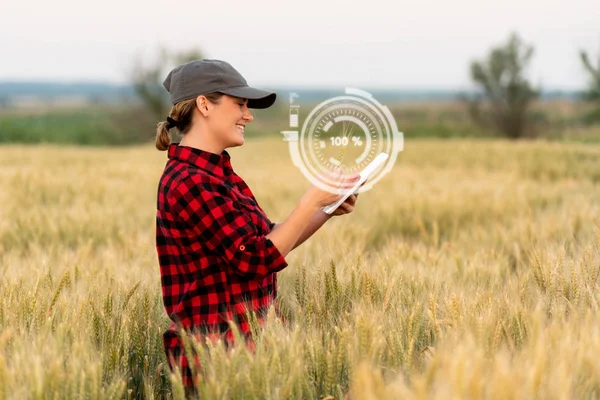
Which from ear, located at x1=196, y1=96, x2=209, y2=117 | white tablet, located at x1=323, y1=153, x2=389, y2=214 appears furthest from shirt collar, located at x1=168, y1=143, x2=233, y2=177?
white tablet, located at x1=323, y1=153, x2=389, y2=214

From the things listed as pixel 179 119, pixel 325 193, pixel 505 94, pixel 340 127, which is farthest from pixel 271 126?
pixel 325 193

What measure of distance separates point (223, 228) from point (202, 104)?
0.39 m

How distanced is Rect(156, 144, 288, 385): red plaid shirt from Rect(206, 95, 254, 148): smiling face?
0.07 meters

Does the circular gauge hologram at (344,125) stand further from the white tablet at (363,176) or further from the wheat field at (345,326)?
the wheat field at (345,326)

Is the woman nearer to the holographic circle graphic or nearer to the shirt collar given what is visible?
the shirt collar

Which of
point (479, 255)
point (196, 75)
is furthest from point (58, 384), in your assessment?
point (479, 255)

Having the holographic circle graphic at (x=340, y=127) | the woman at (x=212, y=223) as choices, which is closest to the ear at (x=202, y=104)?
the woman at (x=212, y=223)

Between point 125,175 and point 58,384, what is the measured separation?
20.2 feet

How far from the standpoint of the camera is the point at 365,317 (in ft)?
4.89

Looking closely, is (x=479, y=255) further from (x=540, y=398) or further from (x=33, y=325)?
(x=33, y=325)

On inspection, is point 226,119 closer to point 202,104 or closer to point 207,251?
point 202,104

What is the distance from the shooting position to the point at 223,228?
5.60 feet

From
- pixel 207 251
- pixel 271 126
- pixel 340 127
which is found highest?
pixel 340 127

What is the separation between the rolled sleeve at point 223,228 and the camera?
66.7 inches
